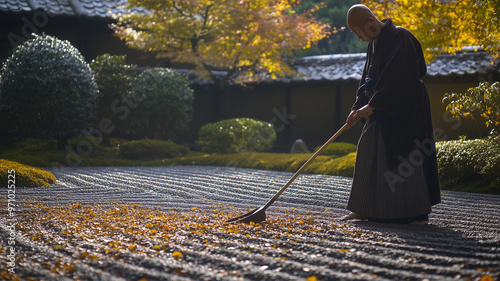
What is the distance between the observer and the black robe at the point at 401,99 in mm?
3904

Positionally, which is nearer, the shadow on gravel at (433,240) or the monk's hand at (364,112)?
the shadow on gravel at (433,240)

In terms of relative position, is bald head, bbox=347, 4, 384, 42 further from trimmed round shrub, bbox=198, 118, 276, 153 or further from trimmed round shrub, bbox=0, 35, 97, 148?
trimmed round shrub, bbox=198, 118, 276, 153

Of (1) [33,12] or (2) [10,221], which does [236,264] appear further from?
(1) [33,12]

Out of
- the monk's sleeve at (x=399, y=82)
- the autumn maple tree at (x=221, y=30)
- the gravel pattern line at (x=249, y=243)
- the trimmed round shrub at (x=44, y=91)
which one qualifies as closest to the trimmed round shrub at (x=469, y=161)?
the gravel pattern line at (x=249, y=243)

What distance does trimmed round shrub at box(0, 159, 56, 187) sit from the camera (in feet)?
21.0

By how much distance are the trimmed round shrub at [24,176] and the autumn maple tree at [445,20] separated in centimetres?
606

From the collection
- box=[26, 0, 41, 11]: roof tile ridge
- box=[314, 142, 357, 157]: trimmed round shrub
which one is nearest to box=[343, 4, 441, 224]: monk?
box=[314, 142, 357, 157]: trimmed round shrub

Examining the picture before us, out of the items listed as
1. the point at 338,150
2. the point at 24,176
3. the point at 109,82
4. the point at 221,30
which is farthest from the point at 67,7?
the point at 338,150

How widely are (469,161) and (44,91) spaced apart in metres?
8.17

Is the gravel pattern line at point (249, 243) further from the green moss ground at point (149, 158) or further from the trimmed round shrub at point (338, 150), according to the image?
the trimmed round shrub at point (338, 150)

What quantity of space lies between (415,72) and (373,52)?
0.42m

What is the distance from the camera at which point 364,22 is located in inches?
158

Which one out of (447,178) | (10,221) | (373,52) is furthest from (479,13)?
(10,221)

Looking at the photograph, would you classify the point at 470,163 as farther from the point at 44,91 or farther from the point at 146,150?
the point at 44,91
